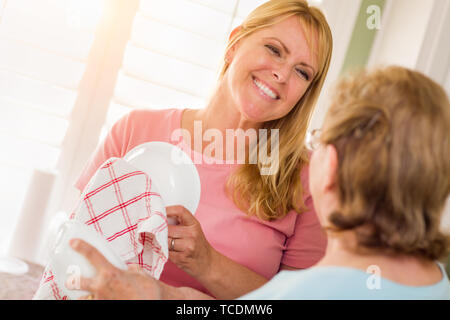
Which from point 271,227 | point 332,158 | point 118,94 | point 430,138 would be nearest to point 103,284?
point 332,158

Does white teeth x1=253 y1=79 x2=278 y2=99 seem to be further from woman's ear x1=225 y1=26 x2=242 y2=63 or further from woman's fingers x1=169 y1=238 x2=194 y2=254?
woman's fingers x1=169 y1=238 x2=194 y2=254

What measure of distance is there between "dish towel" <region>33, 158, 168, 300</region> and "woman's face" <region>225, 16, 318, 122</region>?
14.9 inches

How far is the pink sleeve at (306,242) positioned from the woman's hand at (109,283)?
1.91 feet

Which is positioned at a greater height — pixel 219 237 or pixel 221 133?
pixel 221 133

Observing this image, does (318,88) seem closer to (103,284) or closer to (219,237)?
(219,237)

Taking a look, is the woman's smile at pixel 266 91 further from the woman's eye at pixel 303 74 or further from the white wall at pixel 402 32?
the white wall at pixel 402 32

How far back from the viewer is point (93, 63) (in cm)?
173

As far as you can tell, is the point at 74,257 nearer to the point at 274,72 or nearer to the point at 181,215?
the point at 181,215

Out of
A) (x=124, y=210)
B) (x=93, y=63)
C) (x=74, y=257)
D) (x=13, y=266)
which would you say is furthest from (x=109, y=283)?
(x=93, y=63)

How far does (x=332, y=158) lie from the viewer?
64 cm

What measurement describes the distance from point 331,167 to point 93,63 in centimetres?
131

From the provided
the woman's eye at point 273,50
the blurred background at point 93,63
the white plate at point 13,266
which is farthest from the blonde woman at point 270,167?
the white plate at point 13,266

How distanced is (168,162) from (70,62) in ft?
3.09

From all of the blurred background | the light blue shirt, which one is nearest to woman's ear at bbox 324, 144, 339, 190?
the light blue shirt
